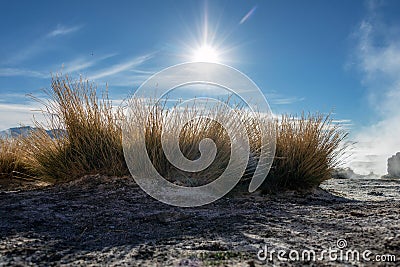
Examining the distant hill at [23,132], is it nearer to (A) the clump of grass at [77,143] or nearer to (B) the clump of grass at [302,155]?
(A) the clump of grass at [77,143]

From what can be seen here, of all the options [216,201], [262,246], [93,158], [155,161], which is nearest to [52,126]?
[93,158]

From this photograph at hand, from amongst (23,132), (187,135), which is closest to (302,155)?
(187,135)

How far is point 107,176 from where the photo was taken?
3.42 m

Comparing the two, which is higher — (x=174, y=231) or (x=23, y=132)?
(x=23, y=132)

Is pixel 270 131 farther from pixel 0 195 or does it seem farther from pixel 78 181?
pixel 0 195

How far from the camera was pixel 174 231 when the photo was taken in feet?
6.02

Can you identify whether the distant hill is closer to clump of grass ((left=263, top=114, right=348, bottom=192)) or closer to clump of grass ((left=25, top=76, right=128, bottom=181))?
clump of grass ((left=25, top=76, right=128, bottom=181))

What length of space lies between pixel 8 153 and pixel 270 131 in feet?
11.6
